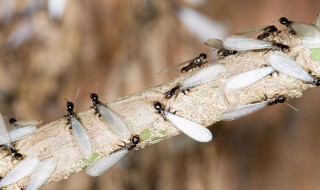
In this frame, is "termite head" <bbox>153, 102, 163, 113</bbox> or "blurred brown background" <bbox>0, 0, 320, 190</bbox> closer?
"termite head" <bbox>153, 102, 163, 113</bbox>

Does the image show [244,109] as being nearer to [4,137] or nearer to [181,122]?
[181,122]

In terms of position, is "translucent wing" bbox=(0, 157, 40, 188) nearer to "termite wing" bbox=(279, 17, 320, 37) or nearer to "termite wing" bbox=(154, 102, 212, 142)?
"termite wing" bbox=(154, 102, 212, 142)

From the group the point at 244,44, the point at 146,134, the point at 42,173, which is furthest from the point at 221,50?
the point at 42,173

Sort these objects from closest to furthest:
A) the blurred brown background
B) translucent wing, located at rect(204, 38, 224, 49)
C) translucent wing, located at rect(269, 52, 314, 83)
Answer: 1. translucent wing, located at rect(269, 52, 314, 83)
2. translucent wing, located at rect(204, 38, 224, 49)
3. the blurred brown background

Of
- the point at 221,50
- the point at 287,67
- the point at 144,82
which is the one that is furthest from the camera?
the point at 144,82

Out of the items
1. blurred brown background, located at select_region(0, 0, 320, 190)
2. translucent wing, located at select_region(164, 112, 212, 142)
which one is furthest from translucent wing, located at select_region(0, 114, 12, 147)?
blurred brown background, located at select_region(0, 0, 320, 190)

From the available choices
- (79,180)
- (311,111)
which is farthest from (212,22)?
(79,180)

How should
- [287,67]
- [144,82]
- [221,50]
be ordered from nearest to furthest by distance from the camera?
[287,67]
[221,50]
[144,82]
